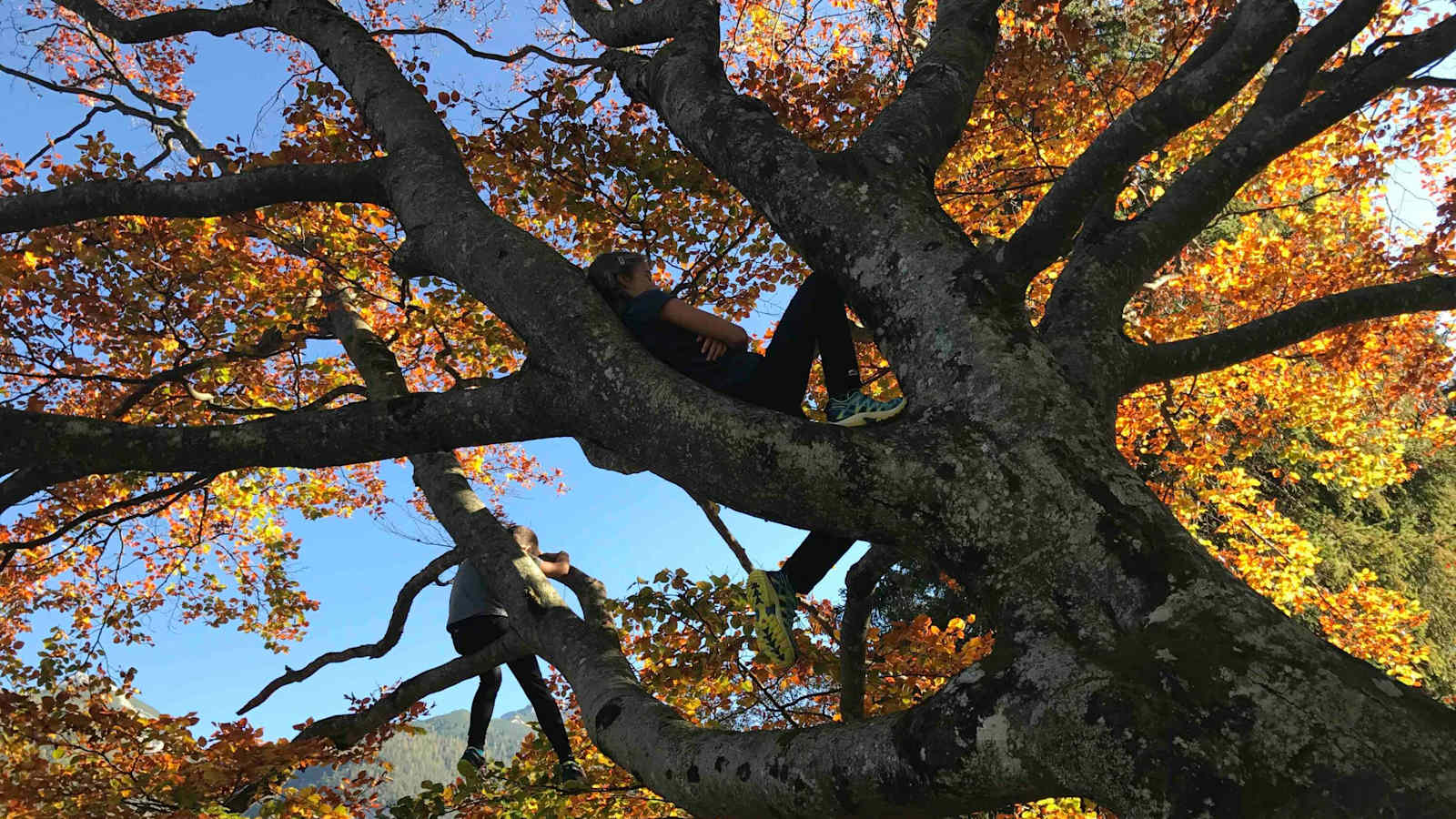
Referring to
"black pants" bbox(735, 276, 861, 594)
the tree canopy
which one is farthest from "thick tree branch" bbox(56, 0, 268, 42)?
"black pants" bbox(735, 276, 861, 594)

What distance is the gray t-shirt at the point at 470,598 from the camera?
19.9 feet

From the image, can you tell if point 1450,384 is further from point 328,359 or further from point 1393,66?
point 328,359

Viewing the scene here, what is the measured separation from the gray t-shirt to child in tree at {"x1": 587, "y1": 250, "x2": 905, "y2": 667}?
323cm

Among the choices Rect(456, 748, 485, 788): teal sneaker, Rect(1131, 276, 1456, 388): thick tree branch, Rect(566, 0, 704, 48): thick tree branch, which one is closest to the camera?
Rect(1131, 276, 1456, 388): thick tree branch

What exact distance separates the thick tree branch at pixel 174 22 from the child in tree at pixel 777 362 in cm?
570

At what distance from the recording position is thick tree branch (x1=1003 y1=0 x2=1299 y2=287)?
2.97 meters

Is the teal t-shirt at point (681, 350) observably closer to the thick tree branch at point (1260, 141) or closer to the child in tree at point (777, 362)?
the child in tree at point (777, 362)

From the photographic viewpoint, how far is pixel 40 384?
8961 millimetres

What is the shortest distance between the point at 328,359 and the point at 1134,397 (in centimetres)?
1290

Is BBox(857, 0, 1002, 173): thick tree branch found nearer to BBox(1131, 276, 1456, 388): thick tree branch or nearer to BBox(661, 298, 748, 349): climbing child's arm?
BBox(661, 298, 748, 349): climbing child's arm

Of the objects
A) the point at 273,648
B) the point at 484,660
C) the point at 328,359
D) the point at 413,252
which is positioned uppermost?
the point at 328,359

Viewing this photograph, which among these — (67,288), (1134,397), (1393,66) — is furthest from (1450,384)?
(67,288)

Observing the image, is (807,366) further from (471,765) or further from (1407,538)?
(1407,538)

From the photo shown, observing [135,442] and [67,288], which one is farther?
[67,288]
